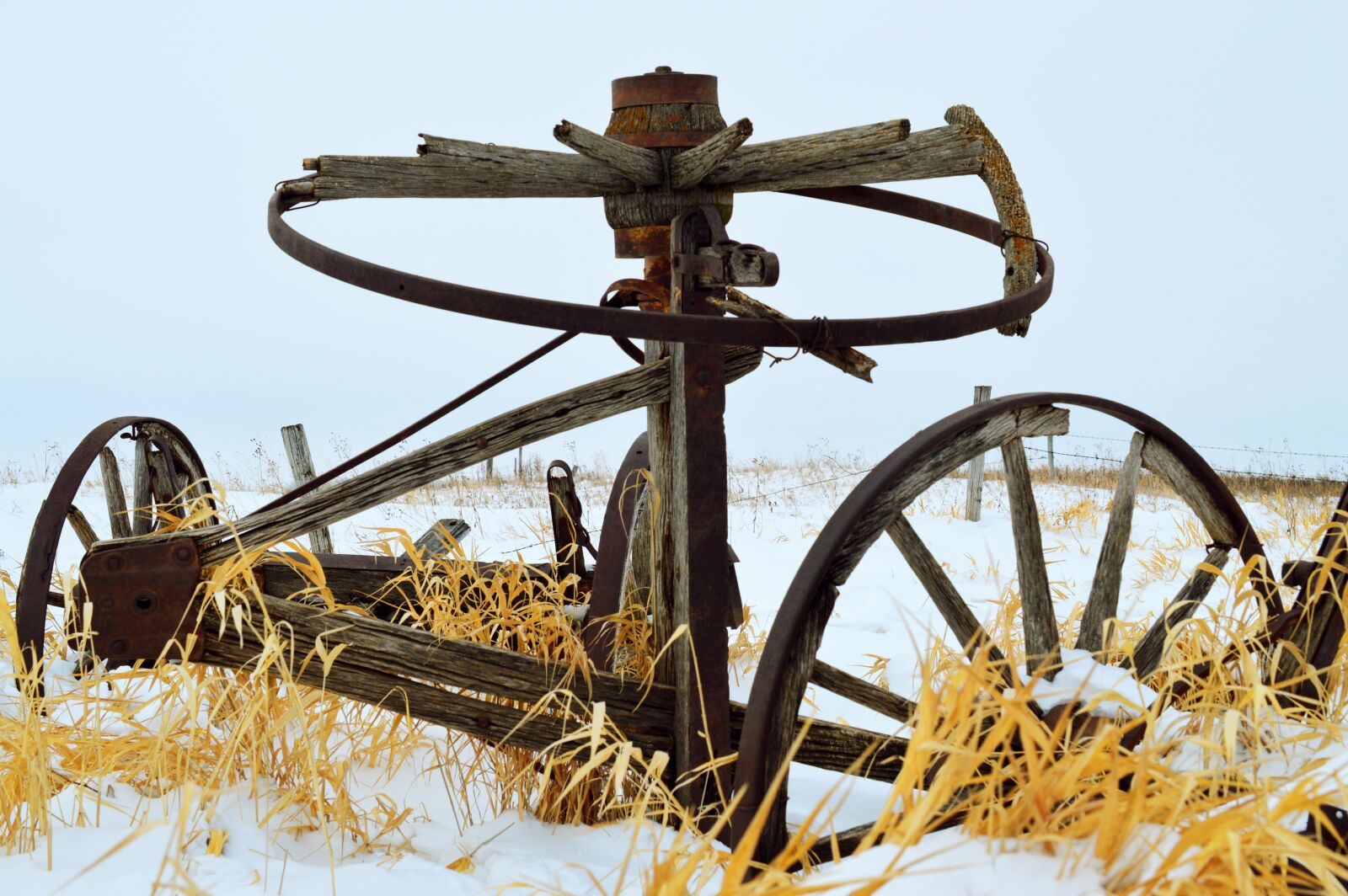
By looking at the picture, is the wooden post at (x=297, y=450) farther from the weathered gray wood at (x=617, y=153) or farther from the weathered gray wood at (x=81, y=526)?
the weathered gray wood at (x=617, y=153)

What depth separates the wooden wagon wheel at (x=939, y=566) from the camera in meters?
2.29

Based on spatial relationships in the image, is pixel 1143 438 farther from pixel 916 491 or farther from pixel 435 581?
pixel 435 581

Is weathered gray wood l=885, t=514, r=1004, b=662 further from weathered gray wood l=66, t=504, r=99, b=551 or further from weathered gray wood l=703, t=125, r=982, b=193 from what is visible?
weathered gray wood l=66, t=504, r=99, b=551

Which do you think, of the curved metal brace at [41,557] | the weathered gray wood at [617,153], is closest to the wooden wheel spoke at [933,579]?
the weathered gray wood at [617,153]

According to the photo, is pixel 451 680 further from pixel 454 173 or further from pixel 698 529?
pixel 454 173

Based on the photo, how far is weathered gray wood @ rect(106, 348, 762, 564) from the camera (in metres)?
2.71

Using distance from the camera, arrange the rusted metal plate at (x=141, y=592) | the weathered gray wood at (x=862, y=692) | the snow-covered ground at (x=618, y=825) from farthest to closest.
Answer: the weathered gray wood at (x=862, y=692), the rusted metal plate at (x=141, y=592), the snow-covered ground at (x=618, y=825)

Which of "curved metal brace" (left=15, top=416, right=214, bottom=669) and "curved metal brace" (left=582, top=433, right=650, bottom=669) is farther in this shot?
"curved metal brace" (left=582, top=433, right=650, bottom=669)

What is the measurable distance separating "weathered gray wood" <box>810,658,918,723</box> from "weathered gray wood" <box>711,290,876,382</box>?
0.75 m

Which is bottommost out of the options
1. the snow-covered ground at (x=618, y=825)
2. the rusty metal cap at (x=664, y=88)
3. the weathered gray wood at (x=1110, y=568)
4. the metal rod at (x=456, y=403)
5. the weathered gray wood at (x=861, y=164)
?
the snow-covered ground at (x=618, y=825)

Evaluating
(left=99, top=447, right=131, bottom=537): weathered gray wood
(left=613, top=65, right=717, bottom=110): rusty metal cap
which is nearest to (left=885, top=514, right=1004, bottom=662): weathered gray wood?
(left=613, top=65, right=717, bottom=110): rusty metal cap

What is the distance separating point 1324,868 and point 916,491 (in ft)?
3.71

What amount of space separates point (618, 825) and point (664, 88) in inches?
80.2

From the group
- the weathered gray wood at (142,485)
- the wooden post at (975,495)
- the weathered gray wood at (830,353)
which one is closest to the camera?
the weathered gray wood at (830,353)
